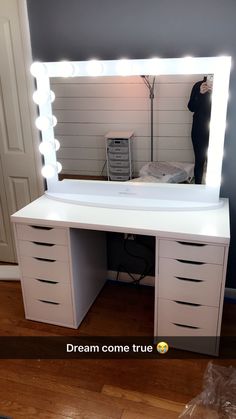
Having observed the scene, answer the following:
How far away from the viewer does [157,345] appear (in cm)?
182

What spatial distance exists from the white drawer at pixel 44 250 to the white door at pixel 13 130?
0.61 meters

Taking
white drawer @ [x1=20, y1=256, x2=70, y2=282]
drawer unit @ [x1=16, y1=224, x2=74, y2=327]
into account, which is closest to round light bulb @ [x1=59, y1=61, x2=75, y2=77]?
drawer unit @ [x1=16, y1=224, x2=74, y2=327]

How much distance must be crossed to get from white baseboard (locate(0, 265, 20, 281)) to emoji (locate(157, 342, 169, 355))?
1.14 metres

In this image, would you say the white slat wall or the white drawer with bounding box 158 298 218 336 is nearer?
the white drawer with bounding box 158 298 218 336

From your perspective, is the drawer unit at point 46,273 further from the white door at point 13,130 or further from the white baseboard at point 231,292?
the white baseboard at point 231,292

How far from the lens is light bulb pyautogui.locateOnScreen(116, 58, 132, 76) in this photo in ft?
5.84

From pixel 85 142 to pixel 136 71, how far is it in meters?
0.49

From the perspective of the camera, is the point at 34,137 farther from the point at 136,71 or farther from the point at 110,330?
the point at 110,330

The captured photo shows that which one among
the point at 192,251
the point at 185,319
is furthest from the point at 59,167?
the point at 185,319

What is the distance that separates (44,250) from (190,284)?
776 mm

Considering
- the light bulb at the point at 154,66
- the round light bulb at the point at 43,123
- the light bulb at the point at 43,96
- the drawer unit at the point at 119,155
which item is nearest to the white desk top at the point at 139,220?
the drawer unit at the point at 119,155

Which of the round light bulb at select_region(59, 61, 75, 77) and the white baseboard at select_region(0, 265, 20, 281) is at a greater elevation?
the round light bulb at select_region(59, 61, 75, 77)

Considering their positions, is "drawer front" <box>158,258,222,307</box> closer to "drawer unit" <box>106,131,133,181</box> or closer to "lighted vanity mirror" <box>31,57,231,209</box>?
"lighted vanity mirror" <box>31,57,231,209</box>

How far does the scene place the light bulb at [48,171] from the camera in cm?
208
